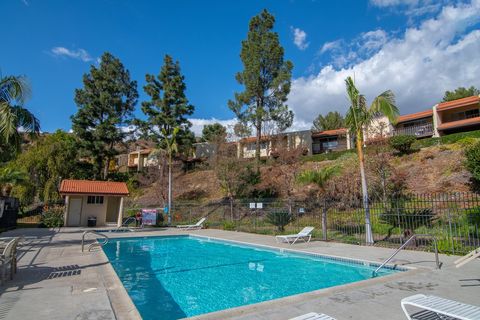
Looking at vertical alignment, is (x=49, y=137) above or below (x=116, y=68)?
below

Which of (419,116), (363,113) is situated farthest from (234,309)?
(419,116)

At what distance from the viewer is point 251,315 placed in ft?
15.0

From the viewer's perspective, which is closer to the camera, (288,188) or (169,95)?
(288,188)

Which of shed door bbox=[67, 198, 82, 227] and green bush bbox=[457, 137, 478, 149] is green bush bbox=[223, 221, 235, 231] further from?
green bush bbox=[457, 137, 478, 149]

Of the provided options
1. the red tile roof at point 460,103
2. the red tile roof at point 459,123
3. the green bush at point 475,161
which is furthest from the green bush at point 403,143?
the green bush at point 475,161

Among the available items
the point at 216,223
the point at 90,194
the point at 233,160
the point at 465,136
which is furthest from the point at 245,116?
the point at 465,136

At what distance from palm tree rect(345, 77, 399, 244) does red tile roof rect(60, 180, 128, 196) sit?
1874cm

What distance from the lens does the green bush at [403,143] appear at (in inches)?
998

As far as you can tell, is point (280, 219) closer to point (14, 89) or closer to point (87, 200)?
point (14, 89)

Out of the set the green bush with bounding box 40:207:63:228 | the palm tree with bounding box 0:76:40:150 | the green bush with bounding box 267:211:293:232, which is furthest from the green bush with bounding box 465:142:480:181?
the green bush with bounding box 40:207:63:228

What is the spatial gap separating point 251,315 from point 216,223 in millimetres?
18786

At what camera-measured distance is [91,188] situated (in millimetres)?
23625

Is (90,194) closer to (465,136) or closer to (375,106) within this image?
(375,106)

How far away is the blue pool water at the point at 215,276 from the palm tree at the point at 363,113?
11.9 ft
